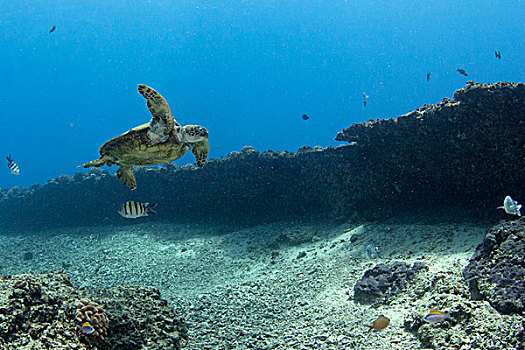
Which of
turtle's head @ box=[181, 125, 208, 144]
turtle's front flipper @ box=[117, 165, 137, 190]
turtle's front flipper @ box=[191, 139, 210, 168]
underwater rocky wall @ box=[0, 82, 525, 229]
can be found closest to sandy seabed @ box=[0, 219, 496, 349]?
underwater rocky wall @ box=[0, 82, 525, 229]

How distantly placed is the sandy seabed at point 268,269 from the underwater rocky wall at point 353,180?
39.4 inches

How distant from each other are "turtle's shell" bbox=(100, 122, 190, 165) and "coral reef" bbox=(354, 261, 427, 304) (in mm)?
4539

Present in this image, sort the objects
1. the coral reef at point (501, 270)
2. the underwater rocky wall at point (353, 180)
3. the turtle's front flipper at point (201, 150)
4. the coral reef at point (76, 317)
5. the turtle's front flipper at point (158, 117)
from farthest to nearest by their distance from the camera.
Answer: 1. the underwater rocky wall at point (353, 180)
2. the turtle's front flipper at point (201, 150)
3. the turtle's front flipper at point (158, 117)
4. the coral reef at point (501, 270)
5. the coral reef at point (76, 317)

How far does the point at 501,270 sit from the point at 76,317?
5.71m

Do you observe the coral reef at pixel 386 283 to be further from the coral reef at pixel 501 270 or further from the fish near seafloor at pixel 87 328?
the fish near seafloor at pixel 87 328

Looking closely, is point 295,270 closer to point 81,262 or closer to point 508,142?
point 508,142

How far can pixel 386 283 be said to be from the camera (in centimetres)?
543

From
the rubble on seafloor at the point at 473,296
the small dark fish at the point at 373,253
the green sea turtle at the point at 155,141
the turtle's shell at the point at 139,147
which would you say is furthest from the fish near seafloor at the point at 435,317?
the turtle's shell at the point at 139,147

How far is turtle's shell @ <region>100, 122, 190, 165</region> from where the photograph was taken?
5117mm

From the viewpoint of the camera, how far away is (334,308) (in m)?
5.21

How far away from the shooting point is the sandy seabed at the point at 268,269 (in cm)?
446

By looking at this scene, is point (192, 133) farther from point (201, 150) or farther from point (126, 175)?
point (126, 175)

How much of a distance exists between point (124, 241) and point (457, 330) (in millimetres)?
12128

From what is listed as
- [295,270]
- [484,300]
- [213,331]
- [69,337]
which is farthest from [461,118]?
[69,337]
